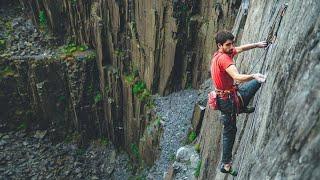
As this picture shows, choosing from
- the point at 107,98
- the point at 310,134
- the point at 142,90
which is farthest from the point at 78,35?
the point at 310,134

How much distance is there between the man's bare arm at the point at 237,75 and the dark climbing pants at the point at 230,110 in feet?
2.63

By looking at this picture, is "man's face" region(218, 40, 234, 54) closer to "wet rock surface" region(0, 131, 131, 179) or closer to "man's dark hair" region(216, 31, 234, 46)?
"man's dark hair" region(216, 31, 234, 46)

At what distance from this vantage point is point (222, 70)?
705cm

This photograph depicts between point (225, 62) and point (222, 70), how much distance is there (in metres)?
0.23

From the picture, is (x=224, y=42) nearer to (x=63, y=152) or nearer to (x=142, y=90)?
(x=142, y=90)

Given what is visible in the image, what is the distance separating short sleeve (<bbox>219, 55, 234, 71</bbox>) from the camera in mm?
6854

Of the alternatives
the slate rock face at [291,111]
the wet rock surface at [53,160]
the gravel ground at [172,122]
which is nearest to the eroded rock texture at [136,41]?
the gravel ground at [172,122]

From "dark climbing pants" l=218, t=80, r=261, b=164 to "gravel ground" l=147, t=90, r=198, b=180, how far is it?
1058 cm

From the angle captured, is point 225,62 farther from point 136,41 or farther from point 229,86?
point 136,41

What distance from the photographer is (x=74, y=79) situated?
25234mm

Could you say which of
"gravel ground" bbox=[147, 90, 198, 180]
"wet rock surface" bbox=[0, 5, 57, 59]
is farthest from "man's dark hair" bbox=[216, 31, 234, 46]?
"wet rock surface" bbox=[0, 5, 57, 59]

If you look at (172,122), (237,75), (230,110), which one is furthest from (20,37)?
(237,75)

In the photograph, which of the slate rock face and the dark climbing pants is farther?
the dark climbing pants

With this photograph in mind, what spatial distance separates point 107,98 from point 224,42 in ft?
62.3
